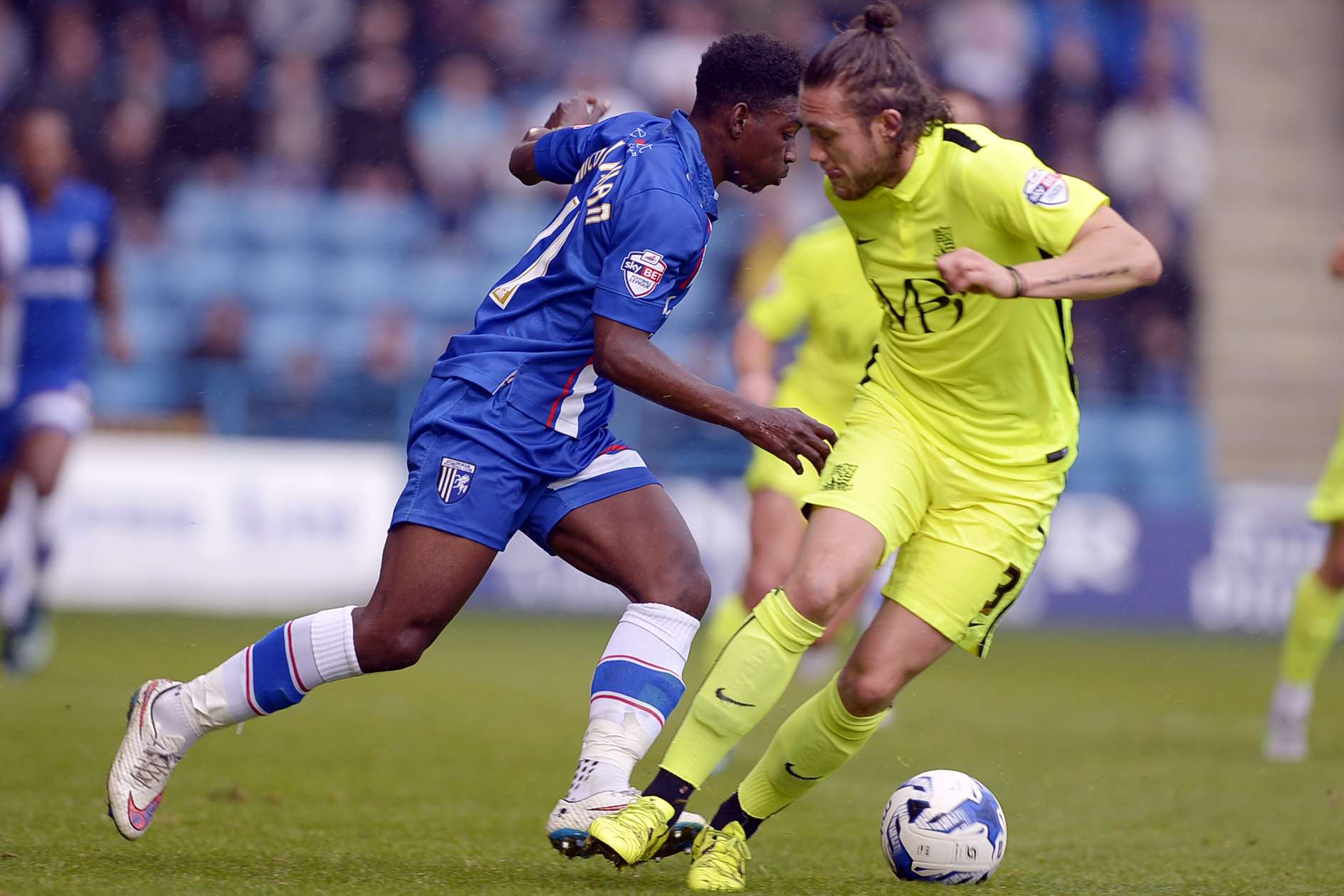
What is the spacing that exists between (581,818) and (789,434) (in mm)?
1047

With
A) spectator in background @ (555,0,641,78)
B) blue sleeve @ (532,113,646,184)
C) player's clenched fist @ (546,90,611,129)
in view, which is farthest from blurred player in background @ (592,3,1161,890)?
spectator in background @ (555,0,641,78)

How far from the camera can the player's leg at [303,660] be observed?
4160mm

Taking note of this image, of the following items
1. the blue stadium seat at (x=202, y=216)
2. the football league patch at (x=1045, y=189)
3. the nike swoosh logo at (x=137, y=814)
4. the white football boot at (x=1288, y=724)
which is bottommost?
the blue stadium seat at (x=202, y=216)

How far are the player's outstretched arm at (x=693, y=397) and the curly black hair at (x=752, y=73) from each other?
695mm

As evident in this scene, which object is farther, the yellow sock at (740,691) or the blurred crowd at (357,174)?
the blurred crowd at (357,174)

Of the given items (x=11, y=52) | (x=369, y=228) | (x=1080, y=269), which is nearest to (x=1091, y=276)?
(x=1080, y=269)

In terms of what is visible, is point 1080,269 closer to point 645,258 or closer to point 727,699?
point 645,258

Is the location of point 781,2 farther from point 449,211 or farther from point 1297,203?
point 1297,203

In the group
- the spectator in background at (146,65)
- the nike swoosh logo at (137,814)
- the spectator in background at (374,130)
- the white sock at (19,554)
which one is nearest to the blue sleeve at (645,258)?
the nike swoosh logo at (137,814)

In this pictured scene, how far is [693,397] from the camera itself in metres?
4.05

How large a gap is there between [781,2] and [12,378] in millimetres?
9411

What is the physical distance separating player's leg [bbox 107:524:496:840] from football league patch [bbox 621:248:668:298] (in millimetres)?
759

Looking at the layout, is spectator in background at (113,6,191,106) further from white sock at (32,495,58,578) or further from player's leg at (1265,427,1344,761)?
player's leg at (1265,427,1344,761)

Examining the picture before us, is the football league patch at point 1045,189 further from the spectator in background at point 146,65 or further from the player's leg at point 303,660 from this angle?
the spectator in background at point 146,65
